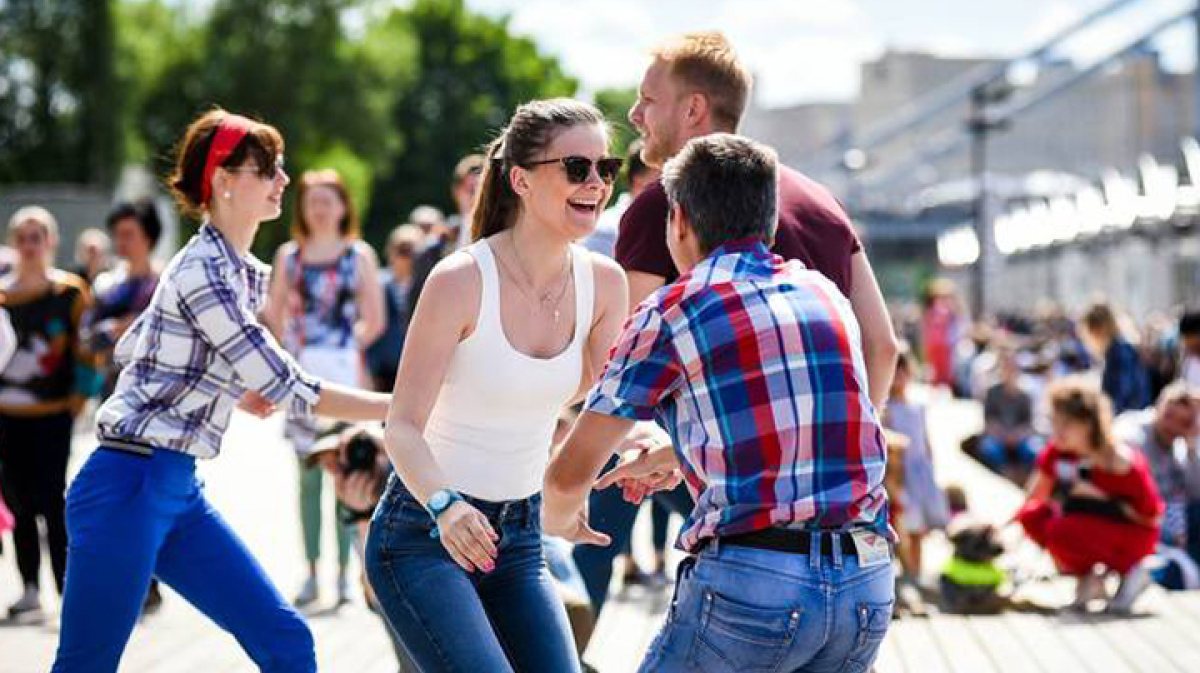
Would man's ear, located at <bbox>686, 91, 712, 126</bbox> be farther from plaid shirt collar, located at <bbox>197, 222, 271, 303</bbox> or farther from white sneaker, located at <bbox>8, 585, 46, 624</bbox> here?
white sneaker, located at <bbox>8, 585, 46, 624</bbox>

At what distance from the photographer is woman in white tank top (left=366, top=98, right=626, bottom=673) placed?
374cm

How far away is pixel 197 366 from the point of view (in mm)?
4688

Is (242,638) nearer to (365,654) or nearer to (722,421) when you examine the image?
(722,421)

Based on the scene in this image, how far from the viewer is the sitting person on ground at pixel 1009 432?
1442 centimetres

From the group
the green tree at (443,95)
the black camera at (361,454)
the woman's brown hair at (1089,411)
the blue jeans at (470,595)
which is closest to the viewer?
the blue jeans at (470,595)

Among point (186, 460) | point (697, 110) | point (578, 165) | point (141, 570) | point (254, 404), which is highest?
point (697, 110)

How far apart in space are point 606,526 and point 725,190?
2.19 m

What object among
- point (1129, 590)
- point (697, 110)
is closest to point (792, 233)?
point (697, 110)

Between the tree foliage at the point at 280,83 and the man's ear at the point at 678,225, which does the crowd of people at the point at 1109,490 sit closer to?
the man's ear at the point at 678,225

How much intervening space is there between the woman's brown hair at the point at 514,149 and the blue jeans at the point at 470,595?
0.64 meters

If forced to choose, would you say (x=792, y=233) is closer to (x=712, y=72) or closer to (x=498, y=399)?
(x=712, y=72)

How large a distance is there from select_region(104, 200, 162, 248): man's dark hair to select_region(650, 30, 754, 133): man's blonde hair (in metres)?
4.01

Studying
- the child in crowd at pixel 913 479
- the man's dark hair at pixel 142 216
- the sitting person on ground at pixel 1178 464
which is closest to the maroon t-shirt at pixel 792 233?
the man's dark hair at pixel 142 216

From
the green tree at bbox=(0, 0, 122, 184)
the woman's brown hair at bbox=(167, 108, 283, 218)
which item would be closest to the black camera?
the woman's brown hair at bbox=(167, 108, 283, 218)
